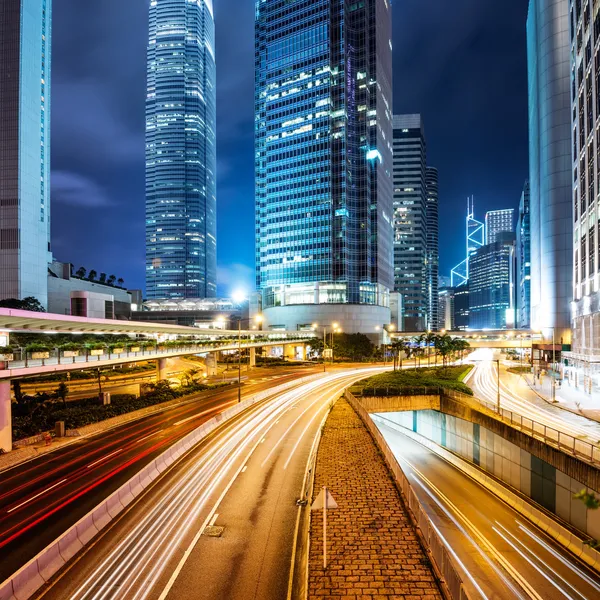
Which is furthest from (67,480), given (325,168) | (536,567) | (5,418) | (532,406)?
(325,168)

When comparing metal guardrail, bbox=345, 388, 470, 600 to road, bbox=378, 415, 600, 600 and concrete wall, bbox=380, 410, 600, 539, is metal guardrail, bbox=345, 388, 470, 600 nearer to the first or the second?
road, bbox=378, 415, 600, 600

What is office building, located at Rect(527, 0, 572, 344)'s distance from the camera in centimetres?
10012

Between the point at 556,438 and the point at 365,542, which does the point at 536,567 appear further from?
the point at 365,542

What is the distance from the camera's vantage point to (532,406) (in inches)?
1625

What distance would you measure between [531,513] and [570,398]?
2635 cm

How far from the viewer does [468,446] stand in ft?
119

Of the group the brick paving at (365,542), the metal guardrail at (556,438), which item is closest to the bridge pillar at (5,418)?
the brick paving at (365,542)

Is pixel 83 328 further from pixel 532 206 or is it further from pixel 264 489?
pixel 532 206

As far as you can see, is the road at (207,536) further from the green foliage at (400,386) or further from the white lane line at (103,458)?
the green foliage at (400,386)

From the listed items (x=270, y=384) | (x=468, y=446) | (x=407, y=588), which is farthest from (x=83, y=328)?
(x=468, y=446)

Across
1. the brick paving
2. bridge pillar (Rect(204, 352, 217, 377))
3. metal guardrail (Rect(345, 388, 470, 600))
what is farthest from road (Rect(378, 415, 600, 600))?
bridge pillar (Rect(204, 352, 217, 377))

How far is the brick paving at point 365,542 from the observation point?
12.0 metres

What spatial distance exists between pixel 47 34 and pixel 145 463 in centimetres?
13907

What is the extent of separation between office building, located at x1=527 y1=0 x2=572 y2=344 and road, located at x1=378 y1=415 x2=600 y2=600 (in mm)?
86951
